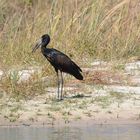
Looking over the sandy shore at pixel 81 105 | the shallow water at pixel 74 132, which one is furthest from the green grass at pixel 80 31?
the shallow water at pixel 74 132

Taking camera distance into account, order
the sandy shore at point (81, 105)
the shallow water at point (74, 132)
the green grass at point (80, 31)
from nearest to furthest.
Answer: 1. the shallow water at point (74, 132)
2. the sandy shore at point (81, 105)
3. the green grass at point (80, 31)

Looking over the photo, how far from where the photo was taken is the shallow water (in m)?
7.74

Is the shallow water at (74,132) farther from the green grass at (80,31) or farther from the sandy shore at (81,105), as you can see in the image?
the green grass at (80,31)

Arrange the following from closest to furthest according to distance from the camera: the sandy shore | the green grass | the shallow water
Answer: the shallow water, the sandy shore, the green grass

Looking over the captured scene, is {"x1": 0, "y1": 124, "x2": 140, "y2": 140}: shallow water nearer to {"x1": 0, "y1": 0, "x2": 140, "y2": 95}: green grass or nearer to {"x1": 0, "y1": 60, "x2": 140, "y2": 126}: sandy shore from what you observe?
{"x1": 0, "y1": 60, "x2": 140, "y2": 126}: sandy shore

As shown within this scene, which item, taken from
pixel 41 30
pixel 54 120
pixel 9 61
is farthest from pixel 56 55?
pixel 41 30

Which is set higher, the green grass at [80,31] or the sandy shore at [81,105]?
the green grass at [80,31]

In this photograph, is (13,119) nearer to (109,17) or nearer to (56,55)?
(56,55)

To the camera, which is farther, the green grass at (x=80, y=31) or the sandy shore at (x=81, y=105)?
the green grass at (x=80, y=31)

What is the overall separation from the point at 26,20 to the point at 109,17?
175 cm

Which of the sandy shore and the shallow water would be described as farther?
the sandy shore

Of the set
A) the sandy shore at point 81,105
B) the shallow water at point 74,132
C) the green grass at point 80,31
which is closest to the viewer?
the shallow water at point 74,132

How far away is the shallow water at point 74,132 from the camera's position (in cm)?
774

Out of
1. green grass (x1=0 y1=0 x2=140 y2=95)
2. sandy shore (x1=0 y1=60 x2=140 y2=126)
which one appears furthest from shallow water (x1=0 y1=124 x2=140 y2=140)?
green grass (x1=0 y1=0 x2=140 y2=95)
